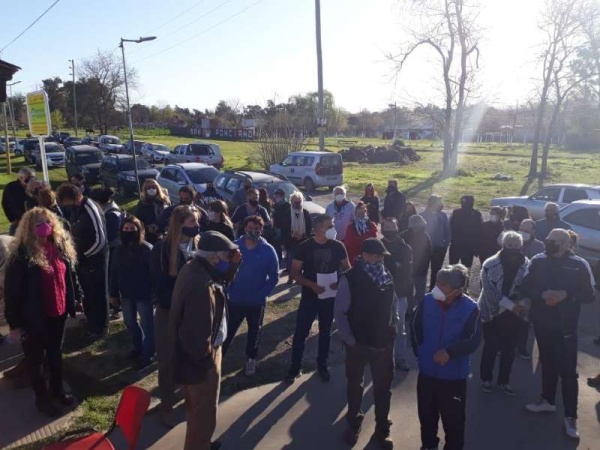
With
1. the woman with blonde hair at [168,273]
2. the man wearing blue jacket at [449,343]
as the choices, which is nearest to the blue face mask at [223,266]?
the woman with blonde hair at [168,273]

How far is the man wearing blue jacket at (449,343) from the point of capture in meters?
3.84

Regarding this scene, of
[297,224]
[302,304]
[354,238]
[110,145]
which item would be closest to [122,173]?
[297,224]

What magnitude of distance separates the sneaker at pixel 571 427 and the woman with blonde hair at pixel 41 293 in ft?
15.4

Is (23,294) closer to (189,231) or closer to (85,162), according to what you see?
(189,231)

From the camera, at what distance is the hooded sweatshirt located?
538 centimetres

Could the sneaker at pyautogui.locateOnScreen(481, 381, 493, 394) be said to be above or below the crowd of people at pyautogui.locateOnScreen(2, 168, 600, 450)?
below

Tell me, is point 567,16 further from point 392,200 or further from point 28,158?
point 28,158

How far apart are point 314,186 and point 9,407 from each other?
1791cm

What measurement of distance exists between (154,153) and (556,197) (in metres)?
27.9

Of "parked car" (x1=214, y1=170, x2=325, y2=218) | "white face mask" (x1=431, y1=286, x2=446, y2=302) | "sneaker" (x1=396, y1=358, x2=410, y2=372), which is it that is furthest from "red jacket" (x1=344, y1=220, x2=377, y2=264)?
"parked car" (x1=214, y1=170, x2=325, y2=218)

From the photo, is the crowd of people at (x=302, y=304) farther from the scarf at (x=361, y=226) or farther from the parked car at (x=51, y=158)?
the parked car at (x=51, y=158)

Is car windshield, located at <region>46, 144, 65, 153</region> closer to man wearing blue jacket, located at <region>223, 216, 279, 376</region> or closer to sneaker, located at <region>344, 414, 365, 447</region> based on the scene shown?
man wearing blue jacket, located at <region>223, 216, 279, 376</region>

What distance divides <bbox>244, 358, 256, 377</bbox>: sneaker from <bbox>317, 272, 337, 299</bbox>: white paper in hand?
113 centimetres

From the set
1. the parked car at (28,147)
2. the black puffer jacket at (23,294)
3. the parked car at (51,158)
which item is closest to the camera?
the black puffer jacket at (23,294)
